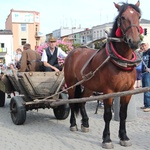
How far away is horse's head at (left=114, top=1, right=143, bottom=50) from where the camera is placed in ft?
12.8

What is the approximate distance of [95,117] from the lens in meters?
7.02

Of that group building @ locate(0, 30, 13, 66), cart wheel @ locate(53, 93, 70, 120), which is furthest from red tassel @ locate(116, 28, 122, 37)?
building @ locate(0, 30, 13, 66)

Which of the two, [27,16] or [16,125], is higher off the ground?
[27,16]

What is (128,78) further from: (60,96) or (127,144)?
(60,96)

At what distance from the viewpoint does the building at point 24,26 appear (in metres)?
63.1

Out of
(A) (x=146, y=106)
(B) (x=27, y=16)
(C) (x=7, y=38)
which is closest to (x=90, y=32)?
(B) (x=27, y=16)

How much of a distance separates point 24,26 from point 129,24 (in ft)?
209

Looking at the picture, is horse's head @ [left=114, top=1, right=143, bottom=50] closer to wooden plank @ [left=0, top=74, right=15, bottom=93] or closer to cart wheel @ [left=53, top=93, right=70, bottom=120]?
cart wheel @ [left=53, top=93, right=70, bottom=120]

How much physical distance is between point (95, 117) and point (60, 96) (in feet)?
3.44

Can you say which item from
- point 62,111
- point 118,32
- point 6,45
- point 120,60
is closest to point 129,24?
point 118,32

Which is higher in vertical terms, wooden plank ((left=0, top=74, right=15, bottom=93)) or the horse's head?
the horse's head

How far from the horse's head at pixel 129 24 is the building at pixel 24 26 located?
5861 centimetres

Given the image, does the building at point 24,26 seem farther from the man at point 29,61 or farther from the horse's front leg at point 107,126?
the horse's front leg at point 107,126

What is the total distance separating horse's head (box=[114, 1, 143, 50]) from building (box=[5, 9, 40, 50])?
58609 mm
